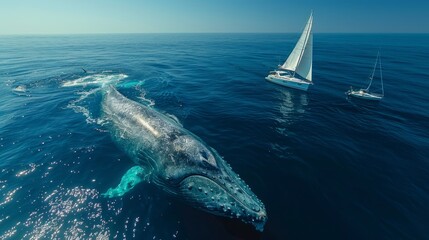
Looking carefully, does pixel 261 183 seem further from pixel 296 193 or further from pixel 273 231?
pixel 273 231

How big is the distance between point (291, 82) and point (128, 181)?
131ft

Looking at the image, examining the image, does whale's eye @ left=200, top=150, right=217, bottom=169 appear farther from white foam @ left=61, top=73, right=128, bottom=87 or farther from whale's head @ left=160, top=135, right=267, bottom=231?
white foam @ left=61, top=73, right=128, bottom=87

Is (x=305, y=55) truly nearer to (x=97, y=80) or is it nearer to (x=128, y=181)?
(x=128, y=181)

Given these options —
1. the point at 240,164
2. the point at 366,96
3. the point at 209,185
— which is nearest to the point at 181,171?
the point at 209,185

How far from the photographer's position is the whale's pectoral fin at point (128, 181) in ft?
52.3

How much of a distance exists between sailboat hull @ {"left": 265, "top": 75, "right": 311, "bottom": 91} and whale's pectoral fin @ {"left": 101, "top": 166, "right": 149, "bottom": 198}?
125 ft

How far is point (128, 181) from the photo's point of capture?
16969mm

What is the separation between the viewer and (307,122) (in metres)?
29.5

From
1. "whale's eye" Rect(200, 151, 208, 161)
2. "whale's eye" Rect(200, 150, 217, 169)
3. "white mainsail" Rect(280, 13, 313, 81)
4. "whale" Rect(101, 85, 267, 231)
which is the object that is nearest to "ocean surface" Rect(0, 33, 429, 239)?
"whale" Rect(101, 85, 267, 231)

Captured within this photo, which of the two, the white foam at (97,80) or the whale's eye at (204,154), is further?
the white foam at (97,80)

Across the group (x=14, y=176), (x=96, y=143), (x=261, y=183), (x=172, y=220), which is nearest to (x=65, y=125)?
(x=96, y=143)

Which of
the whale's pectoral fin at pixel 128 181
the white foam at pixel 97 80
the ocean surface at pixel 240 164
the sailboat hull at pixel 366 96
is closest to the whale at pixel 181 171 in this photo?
the whale's pectoral fin at pixel 128 181

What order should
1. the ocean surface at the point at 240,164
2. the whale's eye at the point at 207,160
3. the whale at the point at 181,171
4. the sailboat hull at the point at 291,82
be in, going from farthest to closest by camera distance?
the sailboat hull at the point at 291,82, the whale's eye at the point at 207,160, the ocean surface at the point at 240,164, the whale at the point at 181,171

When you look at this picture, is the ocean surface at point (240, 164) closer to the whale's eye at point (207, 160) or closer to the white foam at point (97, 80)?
the white foam at point (97, 80)
